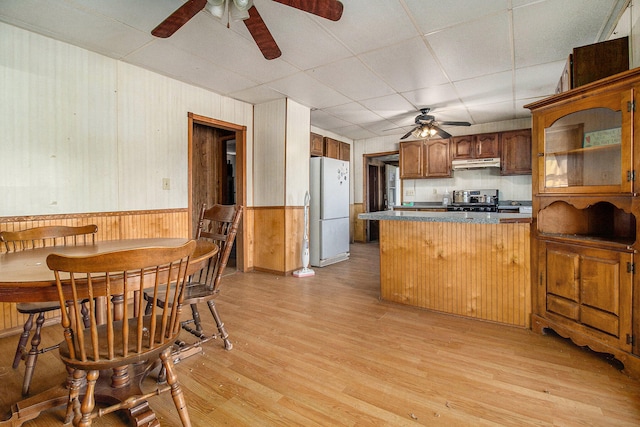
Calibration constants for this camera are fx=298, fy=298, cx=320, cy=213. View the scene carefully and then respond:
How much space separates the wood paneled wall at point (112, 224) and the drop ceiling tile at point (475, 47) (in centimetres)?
336

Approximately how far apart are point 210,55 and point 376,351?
3.07 m

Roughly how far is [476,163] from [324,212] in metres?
2.99

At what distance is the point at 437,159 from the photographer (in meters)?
5.93

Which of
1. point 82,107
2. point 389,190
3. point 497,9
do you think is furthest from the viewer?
point 389,190

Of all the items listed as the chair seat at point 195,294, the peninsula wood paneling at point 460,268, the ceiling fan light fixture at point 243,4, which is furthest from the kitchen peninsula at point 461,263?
the ceiling fan light fixture at point 243,4

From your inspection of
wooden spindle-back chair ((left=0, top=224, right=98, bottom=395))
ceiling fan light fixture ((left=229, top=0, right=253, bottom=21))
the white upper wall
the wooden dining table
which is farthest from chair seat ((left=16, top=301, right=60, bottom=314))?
ceiling fan light fixture ((left=229, top=0, right=253, bottom=21))

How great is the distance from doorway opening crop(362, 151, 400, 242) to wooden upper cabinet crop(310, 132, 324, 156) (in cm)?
166

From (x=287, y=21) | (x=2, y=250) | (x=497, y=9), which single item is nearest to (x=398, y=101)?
(x=497, y=9)

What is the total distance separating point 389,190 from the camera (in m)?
8.37

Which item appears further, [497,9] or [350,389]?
[497,9]

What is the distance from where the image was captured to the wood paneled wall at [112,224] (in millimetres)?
2441

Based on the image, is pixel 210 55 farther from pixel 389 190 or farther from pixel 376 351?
pixel 389 190

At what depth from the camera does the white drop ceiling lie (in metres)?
2.26

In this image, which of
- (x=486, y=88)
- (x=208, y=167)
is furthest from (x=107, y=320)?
(x=486, y=88)
